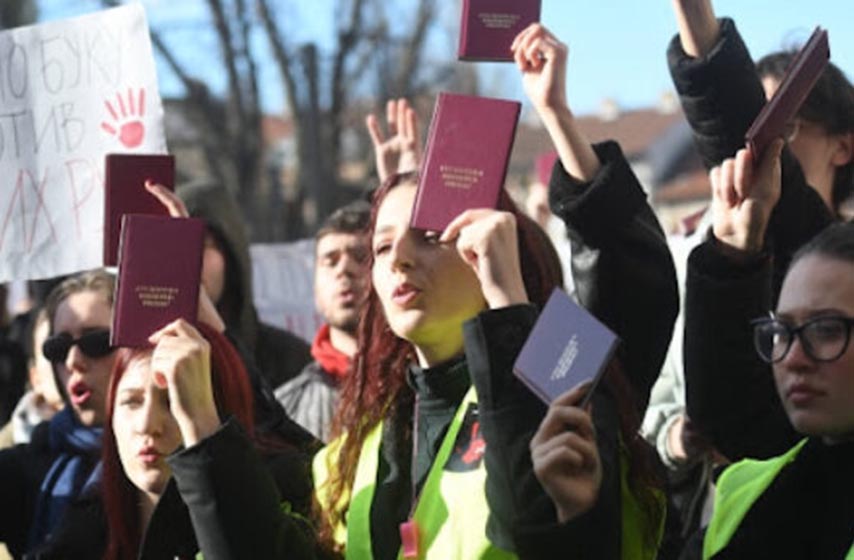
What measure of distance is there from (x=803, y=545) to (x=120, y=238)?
166 centimetres

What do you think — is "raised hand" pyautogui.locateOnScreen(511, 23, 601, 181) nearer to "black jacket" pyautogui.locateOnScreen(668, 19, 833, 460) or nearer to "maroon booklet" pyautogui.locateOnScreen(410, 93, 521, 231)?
"maroon booklet" pyautogui.locateOnScreen(410, 93, 521, 231)

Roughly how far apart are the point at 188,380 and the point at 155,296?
10.7 inches

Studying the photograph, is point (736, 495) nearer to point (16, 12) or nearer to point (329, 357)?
point (329, 357)

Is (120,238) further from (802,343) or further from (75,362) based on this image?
(802,343)

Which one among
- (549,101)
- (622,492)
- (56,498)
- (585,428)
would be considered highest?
(549,101)

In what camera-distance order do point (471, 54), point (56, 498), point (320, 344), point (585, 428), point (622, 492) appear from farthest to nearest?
point (320, 344)
point (56, 498)
point (471, 54)
point (622, 492)
point (585, 428)

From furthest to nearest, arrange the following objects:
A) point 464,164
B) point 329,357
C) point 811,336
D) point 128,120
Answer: point 329,357 < point 128,120 < point 464,164 < point 811,336

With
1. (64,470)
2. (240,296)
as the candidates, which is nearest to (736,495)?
(64,470)

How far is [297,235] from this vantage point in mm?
19766

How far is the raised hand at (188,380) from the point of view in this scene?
3842 mm

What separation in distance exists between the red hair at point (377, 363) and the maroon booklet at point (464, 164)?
0.21m

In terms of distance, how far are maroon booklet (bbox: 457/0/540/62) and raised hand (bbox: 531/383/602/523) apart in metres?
0.89

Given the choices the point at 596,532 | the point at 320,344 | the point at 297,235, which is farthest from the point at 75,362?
the point at 297,235

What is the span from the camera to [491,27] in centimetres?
Result: 381
